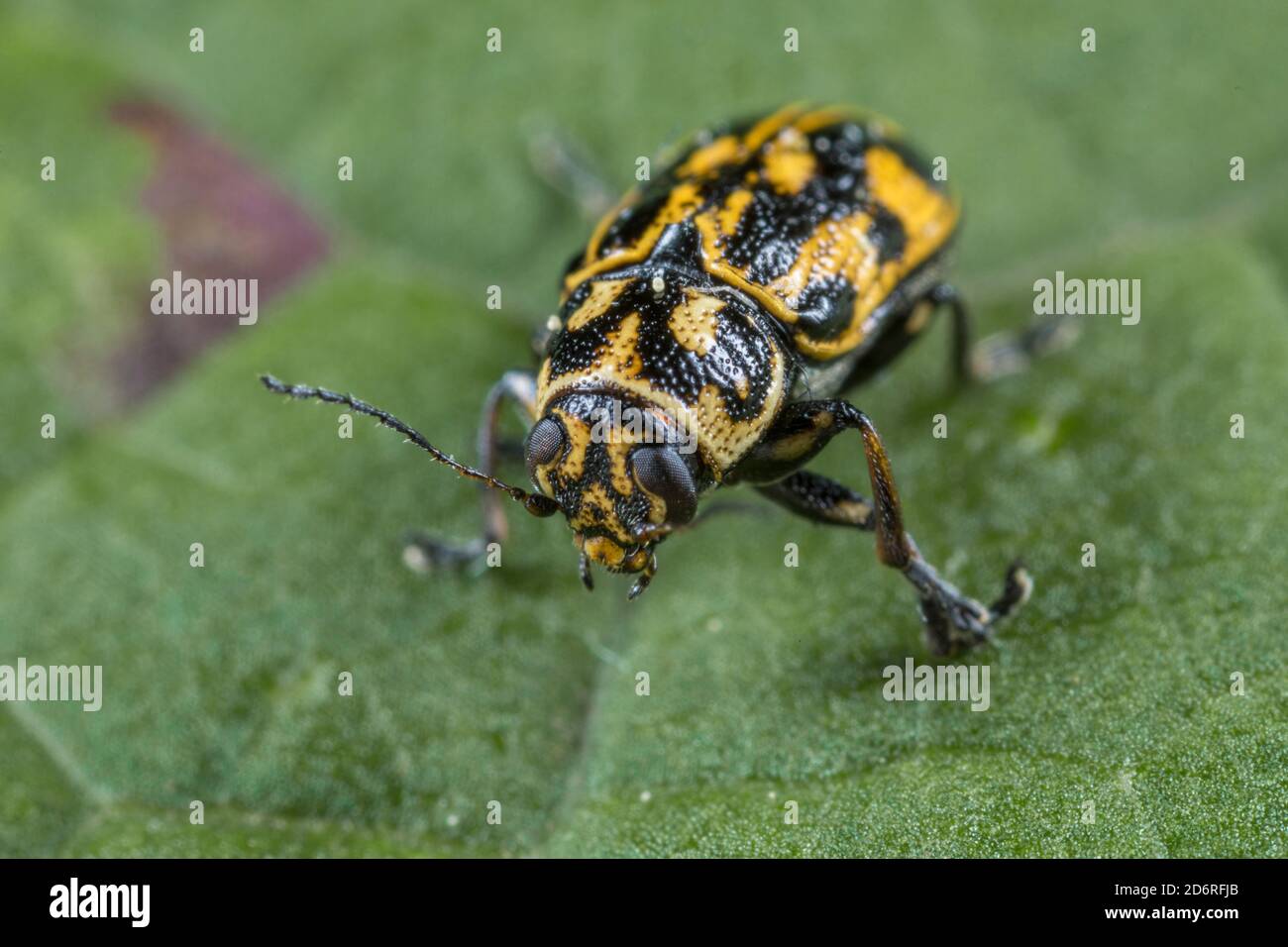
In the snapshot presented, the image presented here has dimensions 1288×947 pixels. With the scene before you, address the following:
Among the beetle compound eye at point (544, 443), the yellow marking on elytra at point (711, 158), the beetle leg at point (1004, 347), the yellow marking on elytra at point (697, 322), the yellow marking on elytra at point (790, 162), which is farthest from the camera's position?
→ the beetle leg at point (1004, 347)

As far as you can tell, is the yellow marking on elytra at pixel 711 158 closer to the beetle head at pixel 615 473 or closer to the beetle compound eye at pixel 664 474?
the beetle head at pixel 615 473

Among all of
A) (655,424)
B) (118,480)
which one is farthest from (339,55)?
(655,424)

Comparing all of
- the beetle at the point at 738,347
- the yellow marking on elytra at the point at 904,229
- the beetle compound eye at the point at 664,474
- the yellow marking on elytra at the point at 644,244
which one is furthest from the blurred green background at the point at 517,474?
the yellow marking on elytra at the point at 644,244

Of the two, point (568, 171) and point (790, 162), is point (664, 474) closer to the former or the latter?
point (790, 162)

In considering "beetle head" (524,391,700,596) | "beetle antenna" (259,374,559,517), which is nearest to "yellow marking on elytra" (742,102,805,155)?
"beetle head" (524,391,700,596)

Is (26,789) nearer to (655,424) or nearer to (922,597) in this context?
(655,424)
